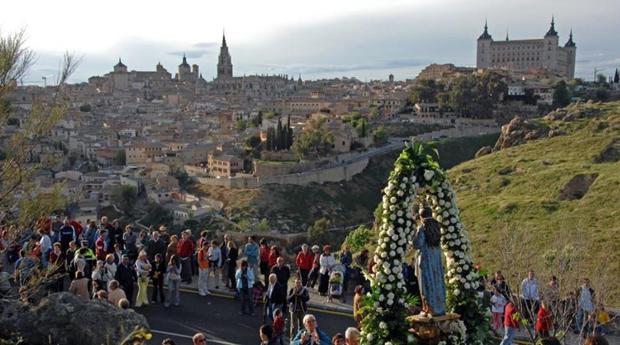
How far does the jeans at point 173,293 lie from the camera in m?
12.5

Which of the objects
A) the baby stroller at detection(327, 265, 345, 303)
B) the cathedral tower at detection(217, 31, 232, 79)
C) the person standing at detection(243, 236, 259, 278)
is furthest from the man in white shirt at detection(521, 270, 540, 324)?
the cathedral tower at detection(217, 31, 232, 79)

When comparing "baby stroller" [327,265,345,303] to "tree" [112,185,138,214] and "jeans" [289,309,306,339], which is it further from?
"tree" [112,185,138,214]

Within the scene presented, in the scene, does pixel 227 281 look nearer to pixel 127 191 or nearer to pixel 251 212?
pixel 251 212

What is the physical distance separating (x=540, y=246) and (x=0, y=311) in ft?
56.2

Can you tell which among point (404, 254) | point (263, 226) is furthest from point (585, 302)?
point (263, 226)

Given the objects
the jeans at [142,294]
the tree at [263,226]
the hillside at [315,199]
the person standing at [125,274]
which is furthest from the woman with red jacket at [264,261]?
the hillside at [315,199]

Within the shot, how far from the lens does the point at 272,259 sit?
13.1 meters

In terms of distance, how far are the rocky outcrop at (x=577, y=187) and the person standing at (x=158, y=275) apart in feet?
70.2

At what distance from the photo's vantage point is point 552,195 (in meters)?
29.7

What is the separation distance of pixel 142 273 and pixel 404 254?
5.91 metres

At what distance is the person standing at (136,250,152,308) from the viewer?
12.1 meters

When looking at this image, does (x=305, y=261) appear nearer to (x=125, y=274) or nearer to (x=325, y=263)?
(x=325, y=263)

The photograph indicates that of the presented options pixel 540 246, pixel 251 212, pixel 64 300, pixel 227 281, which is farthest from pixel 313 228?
pixel 64 300

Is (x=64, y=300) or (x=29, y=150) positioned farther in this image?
(x=64, y=300)
